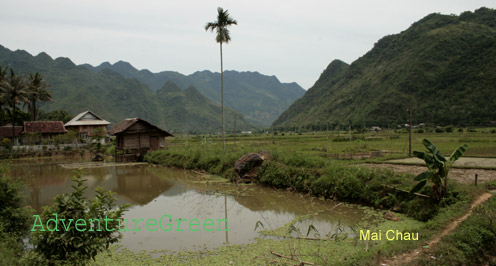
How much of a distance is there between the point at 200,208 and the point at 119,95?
10976cm

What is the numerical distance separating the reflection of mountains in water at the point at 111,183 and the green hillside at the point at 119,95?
7753cm

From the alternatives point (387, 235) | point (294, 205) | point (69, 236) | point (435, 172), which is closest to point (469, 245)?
point (387, 235)

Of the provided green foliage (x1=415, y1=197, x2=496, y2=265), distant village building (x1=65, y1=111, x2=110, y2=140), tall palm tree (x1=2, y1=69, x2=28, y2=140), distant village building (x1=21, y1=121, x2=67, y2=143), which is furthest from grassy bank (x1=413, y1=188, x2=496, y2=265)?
distant village building (x1=65, y1=111, x2=110, y2=140)

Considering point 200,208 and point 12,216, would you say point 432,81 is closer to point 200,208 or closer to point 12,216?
point 200,208

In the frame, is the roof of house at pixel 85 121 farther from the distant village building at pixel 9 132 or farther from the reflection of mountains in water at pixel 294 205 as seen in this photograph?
the reflection of mountains in water at pixel 294 205

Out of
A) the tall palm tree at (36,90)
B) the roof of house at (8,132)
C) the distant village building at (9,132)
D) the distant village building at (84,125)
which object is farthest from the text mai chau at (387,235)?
the distant village building at (84,125)

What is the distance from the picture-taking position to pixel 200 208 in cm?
1094

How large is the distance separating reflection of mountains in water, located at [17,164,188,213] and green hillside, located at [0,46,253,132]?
77.5 metres

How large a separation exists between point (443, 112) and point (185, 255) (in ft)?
182

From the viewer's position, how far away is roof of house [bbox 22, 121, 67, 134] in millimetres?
37656

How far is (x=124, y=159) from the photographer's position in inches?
1067

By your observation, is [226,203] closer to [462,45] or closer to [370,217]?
[370,217]

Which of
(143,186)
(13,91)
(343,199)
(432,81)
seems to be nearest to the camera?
(343,199)

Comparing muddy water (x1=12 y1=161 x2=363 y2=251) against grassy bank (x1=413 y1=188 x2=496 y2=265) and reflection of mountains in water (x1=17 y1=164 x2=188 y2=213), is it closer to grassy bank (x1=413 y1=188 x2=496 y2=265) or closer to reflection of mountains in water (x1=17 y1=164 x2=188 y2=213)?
reflection of mountains in water (x1=17 y1=164 x2=188 y2=213)
